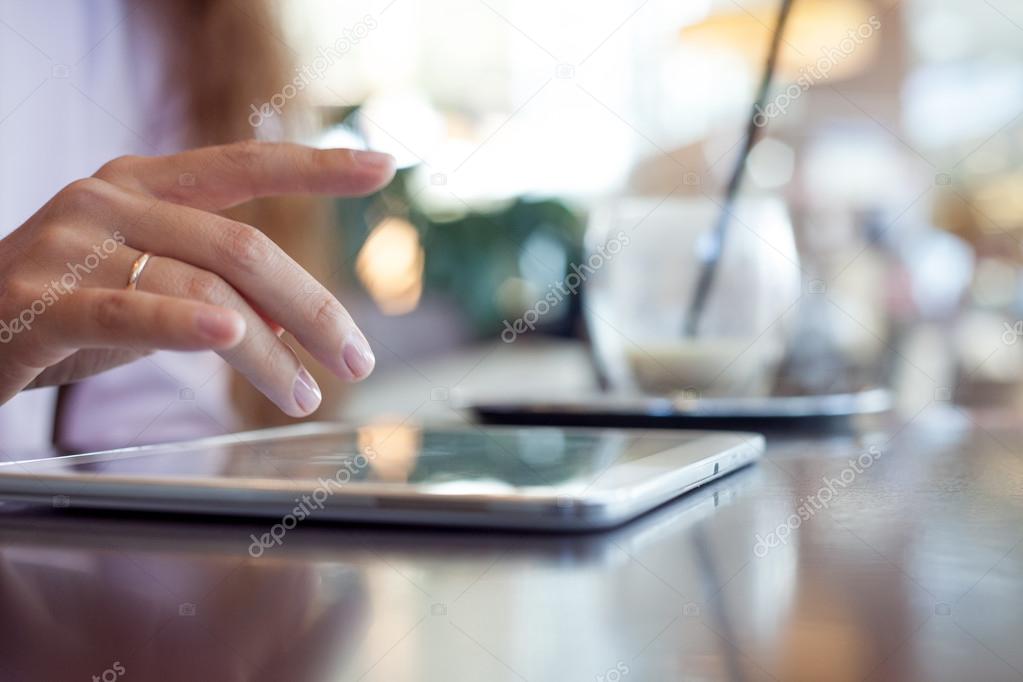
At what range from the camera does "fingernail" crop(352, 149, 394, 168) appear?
536mm

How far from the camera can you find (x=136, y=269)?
20.6 inches

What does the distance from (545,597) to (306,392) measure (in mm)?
239

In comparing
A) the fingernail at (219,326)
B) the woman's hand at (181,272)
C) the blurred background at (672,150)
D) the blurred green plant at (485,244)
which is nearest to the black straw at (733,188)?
the woman's hand at (181,272)

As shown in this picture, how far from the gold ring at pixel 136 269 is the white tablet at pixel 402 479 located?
0.30 ft

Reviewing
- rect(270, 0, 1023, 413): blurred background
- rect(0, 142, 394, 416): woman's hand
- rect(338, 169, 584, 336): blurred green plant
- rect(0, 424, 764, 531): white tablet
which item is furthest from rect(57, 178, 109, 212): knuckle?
rect(338, 169, 584, 336): blurred green plant

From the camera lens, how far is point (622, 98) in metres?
6.43

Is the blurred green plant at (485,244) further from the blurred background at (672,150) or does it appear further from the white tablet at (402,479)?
the white tablet at (402,479)

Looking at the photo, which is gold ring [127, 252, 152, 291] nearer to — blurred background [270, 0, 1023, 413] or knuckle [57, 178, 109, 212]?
knuckle [57, 178, 109, 212]

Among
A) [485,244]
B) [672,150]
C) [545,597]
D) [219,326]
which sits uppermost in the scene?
[672,150]

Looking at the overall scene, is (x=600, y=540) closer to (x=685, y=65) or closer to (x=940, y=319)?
(x=940, y=319)

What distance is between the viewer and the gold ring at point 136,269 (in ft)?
1.71

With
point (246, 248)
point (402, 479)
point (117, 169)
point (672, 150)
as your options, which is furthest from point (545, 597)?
point (672, 150)

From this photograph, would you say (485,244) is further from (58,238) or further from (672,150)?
(58,238)

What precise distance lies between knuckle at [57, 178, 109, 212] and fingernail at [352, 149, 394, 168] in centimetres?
14
